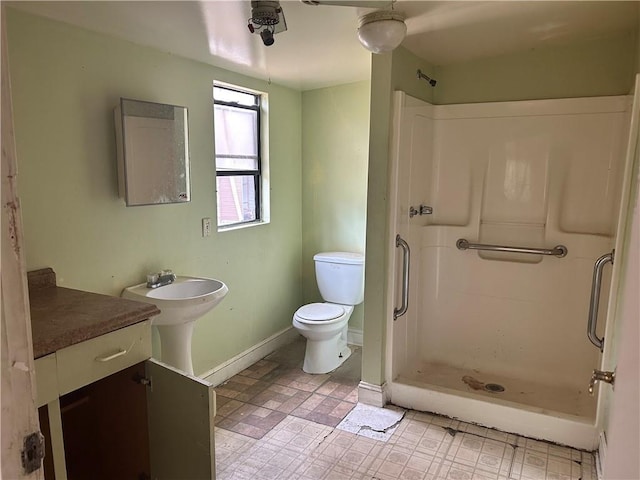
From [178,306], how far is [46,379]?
838 mm

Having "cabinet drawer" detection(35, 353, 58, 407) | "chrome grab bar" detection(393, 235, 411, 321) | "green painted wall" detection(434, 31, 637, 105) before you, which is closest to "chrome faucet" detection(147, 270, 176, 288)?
"cabinet drawer" detection(35, 353, 58, 407)

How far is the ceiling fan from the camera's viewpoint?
166 cm

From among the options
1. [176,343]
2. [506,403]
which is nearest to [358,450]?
[506,403]

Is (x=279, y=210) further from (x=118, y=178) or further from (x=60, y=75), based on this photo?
(x=60, y=75)

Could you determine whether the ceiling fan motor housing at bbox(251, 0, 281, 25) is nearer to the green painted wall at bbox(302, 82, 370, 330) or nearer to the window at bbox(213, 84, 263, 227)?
the window at bbox(213, 84, 263, 227)

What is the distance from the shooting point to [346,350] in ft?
11.5

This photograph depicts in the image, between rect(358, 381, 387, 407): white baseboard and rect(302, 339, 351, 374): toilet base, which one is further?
rect(302, 339, 351, 374): toilet base

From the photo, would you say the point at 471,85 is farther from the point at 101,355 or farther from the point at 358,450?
the point at 101,355

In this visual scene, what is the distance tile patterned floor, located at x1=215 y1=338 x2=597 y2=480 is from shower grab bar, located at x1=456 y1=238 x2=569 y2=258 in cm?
102

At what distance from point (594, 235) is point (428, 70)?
135 cm

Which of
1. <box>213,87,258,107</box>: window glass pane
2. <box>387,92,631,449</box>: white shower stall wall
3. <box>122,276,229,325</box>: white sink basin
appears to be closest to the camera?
<box>122,276,229,325</box>: white sink basin

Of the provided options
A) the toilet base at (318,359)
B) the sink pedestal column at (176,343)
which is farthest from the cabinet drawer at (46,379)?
the toilet base at (318,359)

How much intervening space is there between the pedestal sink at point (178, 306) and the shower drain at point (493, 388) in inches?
65.0

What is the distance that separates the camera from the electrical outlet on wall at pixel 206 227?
111 inches
